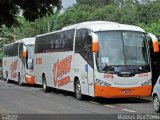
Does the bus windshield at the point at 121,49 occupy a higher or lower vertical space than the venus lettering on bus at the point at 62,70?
higher

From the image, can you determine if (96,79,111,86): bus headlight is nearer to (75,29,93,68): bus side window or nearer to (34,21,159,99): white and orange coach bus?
(34,21,159,99): white and orange coach bus

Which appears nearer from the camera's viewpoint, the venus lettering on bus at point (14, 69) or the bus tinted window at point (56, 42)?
the bus tinted window at point (56, 42)

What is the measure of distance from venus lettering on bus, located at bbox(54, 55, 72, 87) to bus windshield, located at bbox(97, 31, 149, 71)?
3.94m

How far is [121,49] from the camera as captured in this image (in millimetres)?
20125

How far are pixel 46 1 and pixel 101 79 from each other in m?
10.4

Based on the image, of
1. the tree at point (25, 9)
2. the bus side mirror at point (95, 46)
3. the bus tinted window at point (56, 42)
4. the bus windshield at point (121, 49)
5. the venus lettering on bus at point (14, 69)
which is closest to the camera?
the tree at point (25, 9)

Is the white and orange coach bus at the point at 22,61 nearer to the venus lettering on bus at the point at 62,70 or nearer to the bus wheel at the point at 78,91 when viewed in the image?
the venus lettering on bus at the point at 62,70

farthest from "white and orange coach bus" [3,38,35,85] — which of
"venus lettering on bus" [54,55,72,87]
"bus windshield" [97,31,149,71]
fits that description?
"bus windshield" [97,31,149,71]

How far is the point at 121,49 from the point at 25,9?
36.3 ft

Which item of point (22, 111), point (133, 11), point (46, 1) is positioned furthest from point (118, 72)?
point (133, 11)

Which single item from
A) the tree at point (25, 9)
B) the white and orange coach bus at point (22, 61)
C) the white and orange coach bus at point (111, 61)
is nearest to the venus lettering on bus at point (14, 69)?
the white and orange coach bus at point (22, 61)

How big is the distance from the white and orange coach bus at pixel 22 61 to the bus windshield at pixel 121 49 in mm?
17099

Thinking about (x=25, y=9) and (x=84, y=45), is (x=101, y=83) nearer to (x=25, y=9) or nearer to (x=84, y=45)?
(x=84, y=45)

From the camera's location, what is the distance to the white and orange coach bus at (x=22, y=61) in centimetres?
3731
